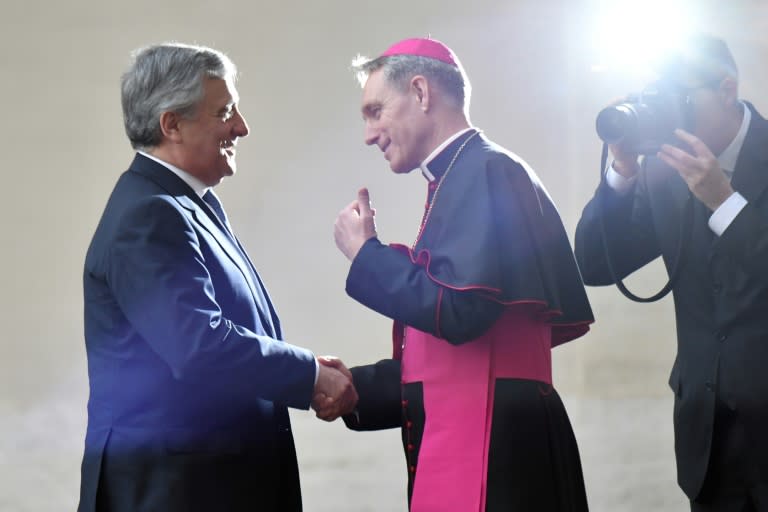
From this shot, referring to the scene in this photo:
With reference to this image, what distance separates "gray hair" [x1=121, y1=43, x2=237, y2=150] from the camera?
2287 millimetres

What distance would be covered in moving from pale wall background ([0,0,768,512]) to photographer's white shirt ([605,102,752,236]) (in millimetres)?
1917

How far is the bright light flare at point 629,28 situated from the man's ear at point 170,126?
2324 mm

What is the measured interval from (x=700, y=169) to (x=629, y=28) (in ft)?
6.98

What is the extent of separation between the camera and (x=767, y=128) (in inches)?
99.5

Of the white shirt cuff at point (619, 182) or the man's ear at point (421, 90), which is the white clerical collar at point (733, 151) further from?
the man's ear at point (421, 90)

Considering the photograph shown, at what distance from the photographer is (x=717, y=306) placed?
2.45 meters

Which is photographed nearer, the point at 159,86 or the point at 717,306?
the point at 159,86

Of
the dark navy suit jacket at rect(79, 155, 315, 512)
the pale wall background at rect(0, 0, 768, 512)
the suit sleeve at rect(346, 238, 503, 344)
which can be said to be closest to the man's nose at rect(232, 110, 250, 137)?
the dark navy suit jacket at rect(79, 155, 315, 512)

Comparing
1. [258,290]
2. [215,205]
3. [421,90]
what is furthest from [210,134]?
[421,90]

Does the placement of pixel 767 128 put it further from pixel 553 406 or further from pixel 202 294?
pixel 202 294

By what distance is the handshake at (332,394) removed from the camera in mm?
2350

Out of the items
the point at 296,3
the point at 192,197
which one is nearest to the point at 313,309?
the point at 296,3

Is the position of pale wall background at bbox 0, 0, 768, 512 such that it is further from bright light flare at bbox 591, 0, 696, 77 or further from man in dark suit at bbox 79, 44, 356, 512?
man in dark suit at bbox 79, 44, 356, 512

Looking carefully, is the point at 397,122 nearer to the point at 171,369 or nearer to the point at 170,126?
the point at 170,126
